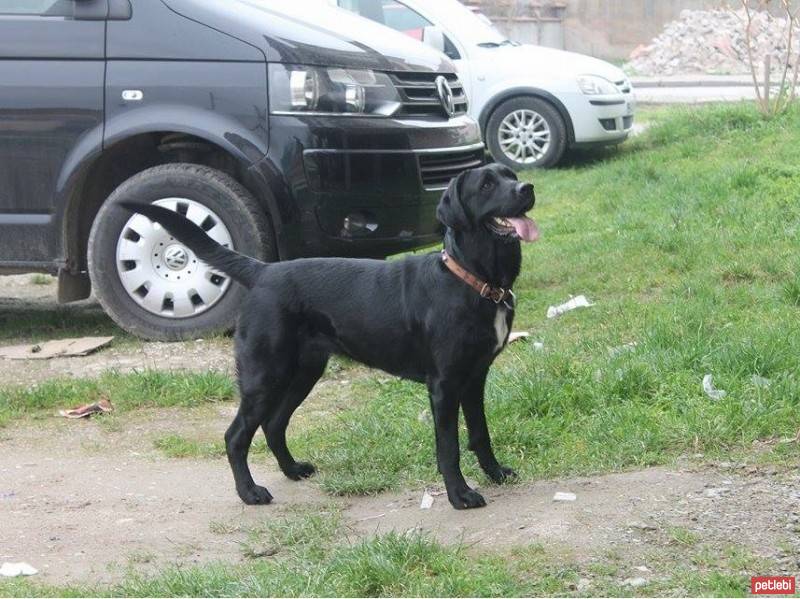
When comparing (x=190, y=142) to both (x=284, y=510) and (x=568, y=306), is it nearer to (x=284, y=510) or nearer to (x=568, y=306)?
(x=568, y=306)

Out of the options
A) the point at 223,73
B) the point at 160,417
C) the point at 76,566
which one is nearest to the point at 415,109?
the point at 223,73

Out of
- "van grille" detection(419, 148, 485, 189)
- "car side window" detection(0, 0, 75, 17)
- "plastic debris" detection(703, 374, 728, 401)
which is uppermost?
"car side window" detection(0, 0, 75, 17)

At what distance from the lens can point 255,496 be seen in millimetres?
5023

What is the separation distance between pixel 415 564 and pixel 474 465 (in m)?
1.24

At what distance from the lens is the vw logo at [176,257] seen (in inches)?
279

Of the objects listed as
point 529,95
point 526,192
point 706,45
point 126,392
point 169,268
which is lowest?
point 126,392

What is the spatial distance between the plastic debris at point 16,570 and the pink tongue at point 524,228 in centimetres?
209

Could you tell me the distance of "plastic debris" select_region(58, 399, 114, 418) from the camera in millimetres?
6234

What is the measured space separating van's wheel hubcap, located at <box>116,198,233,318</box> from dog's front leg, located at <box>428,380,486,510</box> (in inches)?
103

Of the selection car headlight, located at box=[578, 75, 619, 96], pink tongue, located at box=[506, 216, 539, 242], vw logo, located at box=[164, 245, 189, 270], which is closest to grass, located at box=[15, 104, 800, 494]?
vw logo, located at box=[164, 245, 189, 270]

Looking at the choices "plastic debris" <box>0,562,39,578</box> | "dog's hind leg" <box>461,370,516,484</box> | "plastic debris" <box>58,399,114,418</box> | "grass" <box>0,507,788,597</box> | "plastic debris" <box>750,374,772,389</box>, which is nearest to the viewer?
"grass" <box>0,507,788,597</box>

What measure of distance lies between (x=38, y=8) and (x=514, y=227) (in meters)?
3.73

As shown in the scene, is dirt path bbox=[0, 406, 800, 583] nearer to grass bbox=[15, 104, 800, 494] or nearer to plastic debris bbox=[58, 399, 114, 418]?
grass bbox=[15, 104, 800, 494]

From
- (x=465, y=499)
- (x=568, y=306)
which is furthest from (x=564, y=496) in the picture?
(x=568, y=306)
